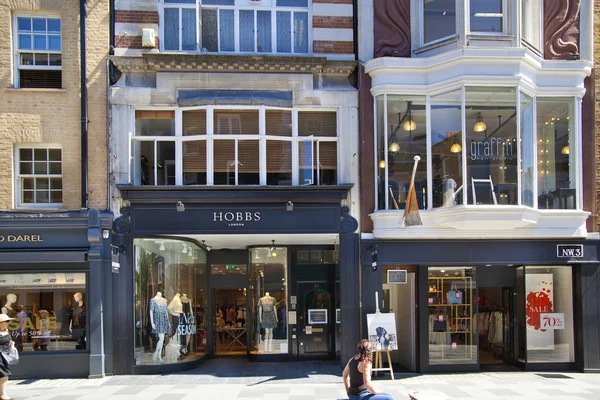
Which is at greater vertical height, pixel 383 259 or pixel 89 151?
pixel 89 151

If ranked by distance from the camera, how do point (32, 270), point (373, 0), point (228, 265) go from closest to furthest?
point (32, 270), point (373, 0), point (228, 265)

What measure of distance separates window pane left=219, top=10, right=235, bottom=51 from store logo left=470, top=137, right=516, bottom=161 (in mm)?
6570

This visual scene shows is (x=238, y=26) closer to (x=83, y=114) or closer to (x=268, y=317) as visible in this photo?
(x=83, y=114)

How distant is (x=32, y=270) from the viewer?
500 inches

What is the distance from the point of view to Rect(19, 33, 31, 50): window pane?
13227 millimetres

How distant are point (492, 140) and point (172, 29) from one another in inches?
331

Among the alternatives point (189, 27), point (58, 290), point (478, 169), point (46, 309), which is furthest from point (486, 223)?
point (46, 309)

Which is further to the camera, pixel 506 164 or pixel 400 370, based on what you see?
pixel 400 370

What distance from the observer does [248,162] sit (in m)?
13.5

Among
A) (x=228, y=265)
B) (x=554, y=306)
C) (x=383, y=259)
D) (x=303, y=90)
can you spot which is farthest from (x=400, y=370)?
(x=303, y=90)

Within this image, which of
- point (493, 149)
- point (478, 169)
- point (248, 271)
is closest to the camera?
point (478, 169)

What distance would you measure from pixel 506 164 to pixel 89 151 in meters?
10.1

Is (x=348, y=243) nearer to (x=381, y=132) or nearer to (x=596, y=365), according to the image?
(x=381, y=132)

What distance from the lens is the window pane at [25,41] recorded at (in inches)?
521
